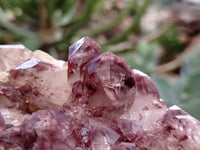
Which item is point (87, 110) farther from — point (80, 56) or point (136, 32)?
point (136, 32)

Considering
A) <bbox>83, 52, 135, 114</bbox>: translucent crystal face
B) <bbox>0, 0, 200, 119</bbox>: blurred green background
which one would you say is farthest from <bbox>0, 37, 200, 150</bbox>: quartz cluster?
<bbox>0, 0, 200, 119</bbox>: blurred green background

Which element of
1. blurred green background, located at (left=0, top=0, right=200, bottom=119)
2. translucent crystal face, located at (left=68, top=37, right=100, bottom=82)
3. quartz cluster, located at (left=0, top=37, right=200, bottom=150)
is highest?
blurred green background, located at (left=0, top=0, right=200, bottom=119)

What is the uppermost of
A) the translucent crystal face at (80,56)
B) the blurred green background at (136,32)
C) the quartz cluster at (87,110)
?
the blurred green background at (136,32)

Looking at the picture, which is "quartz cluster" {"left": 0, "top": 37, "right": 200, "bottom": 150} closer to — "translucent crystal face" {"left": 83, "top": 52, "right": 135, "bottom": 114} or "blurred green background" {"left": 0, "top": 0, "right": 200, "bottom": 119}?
"translucent crystal face" {"left": 83, "top": 52, "right": 135, "bottom": 114}

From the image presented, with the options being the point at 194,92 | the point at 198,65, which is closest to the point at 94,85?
the point at 194,92

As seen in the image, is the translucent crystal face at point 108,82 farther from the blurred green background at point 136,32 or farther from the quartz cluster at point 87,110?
the blurred green background at point 136,32

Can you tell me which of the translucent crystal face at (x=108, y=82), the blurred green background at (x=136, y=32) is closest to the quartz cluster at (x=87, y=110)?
the translucent crystal face at (x=108, y=82)

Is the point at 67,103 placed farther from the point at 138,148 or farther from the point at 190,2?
the point at 190,2
